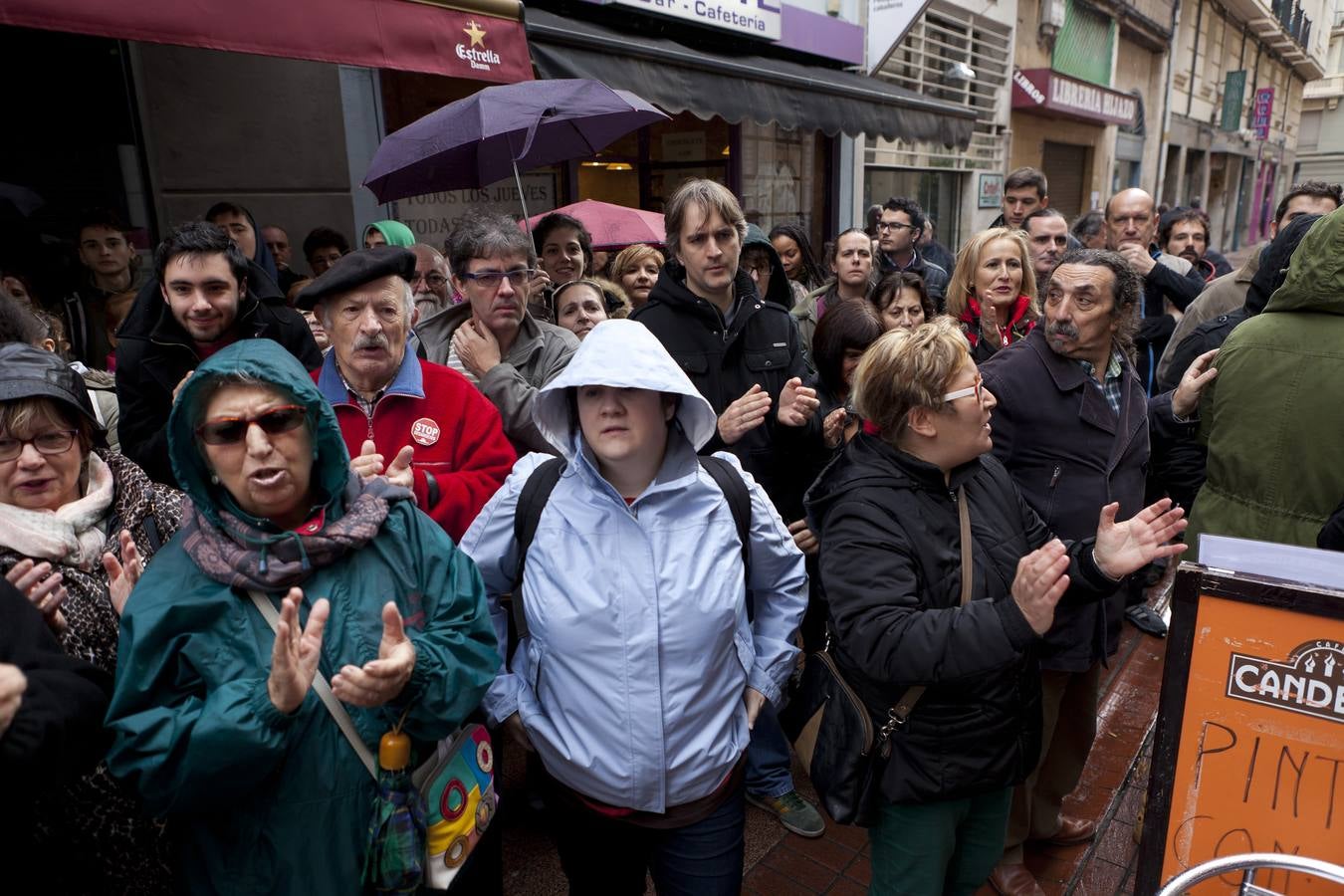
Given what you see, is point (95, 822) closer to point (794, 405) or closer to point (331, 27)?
point (794, 405)

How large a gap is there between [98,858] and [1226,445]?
10.8ft

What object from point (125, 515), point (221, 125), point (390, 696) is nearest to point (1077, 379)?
point (390, 696)

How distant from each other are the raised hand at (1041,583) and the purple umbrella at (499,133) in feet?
8.20

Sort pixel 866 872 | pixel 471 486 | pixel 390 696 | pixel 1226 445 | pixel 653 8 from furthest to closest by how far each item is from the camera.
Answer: pixel 653 8 < pixel 866 872 < pixel 1226 445 < pixel 471 486 < pixel 390 696

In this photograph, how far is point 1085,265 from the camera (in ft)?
9.18

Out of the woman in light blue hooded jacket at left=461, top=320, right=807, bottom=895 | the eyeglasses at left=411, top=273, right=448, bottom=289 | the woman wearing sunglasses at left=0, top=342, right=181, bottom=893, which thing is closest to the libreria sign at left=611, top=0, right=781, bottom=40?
the eyeglasses at left=411, top=273, right=448, bottom=289

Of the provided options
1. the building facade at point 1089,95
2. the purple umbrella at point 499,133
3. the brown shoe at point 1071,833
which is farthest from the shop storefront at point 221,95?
the building facade at point 1089,95

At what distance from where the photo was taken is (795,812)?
3.09 meters

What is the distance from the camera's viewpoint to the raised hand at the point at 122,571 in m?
1.69

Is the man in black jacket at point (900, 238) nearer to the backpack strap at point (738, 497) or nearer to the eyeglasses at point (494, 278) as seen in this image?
the eyeglasses at point (494, 278)

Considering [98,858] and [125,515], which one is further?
[125,515]

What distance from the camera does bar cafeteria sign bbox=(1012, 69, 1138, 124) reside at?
1482 cm

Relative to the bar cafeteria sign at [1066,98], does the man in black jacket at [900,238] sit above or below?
below

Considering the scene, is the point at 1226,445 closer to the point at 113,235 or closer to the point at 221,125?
the point at 113,235
